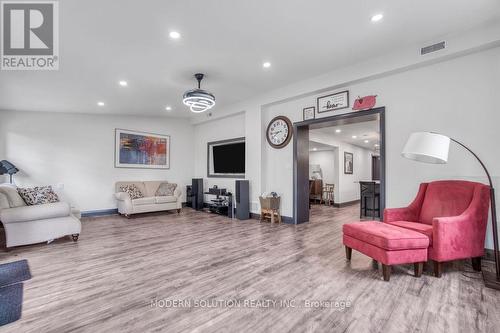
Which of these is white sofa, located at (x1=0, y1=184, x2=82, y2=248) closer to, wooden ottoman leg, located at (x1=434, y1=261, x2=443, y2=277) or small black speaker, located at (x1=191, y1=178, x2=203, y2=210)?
small black speaker, located at (x1=191, y1=178, x2=203, y2=210)

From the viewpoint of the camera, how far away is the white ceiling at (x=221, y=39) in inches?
95.6

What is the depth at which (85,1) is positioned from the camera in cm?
225

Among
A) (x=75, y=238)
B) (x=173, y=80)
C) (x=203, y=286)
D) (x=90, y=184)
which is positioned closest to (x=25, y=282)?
(x=75, y=238)

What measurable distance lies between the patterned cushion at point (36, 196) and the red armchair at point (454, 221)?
5.43 meters

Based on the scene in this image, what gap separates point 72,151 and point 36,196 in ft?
7.72

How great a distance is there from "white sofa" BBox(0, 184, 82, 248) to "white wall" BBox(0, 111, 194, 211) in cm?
226

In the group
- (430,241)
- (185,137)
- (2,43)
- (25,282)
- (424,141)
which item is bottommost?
(25,282)

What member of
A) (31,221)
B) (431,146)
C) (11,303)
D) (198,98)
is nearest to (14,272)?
(11,303)

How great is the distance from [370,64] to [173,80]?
335 cm

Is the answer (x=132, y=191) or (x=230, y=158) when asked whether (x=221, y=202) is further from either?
(x=132, y=191)

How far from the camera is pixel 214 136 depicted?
23.4ft

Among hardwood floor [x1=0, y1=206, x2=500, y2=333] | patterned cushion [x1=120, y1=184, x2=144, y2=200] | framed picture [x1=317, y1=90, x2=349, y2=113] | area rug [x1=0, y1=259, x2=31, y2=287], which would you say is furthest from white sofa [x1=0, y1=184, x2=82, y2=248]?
framed picture [x1=317, y1=90, x2=349, y2=113]

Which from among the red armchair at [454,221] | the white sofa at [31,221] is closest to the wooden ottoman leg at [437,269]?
the red armchair at [454,221]

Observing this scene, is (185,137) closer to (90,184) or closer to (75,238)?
(90,184)
